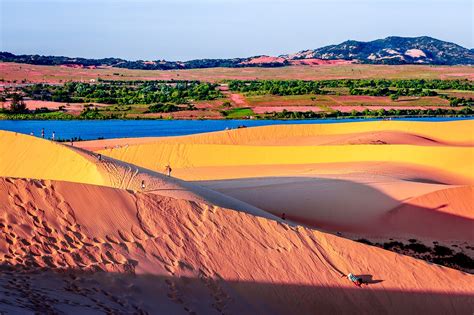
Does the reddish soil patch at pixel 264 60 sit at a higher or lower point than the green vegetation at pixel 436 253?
higher

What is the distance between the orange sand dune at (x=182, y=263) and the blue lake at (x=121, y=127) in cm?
3583

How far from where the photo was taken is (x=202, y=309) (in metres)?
9.77

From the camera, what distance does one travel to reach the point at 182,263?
10680mm

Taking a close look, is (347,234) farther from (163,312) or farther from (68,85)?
(68,85)

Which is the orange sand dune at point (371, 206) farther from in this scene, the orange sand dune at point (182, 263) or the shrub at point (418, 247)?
the orange sand dune at point (182, 263)

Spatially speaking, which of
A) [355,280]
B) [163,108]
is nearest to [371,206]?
[355,280]

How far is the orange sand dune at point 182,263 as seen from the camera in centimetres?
949

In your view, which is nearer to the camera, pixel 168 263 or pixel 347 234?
pixel 168 263

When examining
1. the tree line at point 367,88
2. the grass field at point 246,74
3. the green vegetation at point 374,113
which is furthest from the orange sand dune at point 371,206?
the grass field at point 246,74

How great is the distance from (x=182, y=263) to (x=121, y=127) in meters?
44.8

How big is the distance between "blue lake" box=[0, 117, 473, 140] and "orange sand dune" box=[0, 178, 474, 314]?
3583cm

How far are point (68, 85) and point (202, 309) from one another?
87.6 meters

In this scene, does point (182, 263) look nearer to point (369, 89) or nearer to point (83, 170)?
point (83, 170)

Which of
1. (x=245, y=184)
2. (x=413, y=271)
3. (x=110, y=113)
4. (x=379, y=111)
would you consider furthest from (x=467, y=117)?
(x=413, y=271)
